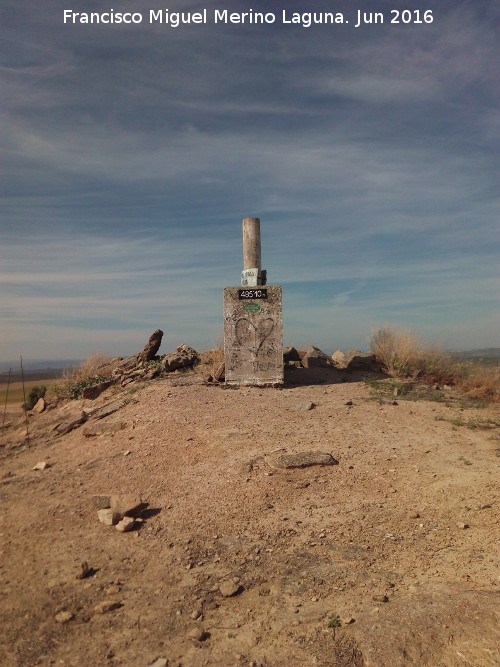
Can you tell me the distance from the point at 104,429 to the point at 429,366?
772cm

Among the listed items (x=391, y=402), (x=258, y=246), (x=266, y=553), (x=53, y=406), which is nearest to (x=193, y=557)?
(x=266, y=553)

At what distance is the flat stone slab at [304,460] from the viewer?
5883mm

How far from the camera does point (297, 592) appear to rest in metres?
3.70

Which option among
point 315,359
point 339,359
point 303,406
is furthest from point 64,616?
point 339,359

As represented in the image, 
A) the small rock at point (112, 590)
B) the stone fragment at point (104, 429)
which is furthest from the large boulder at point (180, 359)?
the small rock at point (112, 590)

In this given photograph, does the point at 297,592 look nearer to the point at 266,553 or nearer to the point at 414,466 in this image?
the point at 266,553

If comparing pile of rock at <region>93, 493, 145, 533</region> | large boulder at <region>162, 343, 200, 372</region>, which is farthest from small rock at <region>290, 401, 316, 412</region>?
large boulder at <region>162, 343, 200, 372</region>

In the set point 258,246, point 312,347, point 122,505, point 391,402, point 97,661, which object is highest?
point 258,246

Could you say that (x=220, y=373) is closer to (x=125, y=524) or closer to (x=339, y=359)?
(x=339, y=359)

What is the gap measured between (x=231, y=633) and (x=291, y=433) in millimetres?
3738

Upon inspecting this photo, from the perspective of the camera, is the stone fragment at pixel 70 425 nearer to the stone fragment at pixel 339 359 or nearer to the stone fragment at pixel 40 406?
the stone fragment at pixel 40 406

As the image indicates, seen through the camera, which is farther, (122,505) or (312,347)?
(312,347)

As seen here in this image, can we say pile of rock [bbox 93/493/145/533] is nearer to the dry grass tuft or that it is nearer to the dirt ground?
the dirt ground

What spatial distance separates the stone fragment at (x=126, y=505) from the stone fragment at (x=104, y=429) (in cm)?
278
